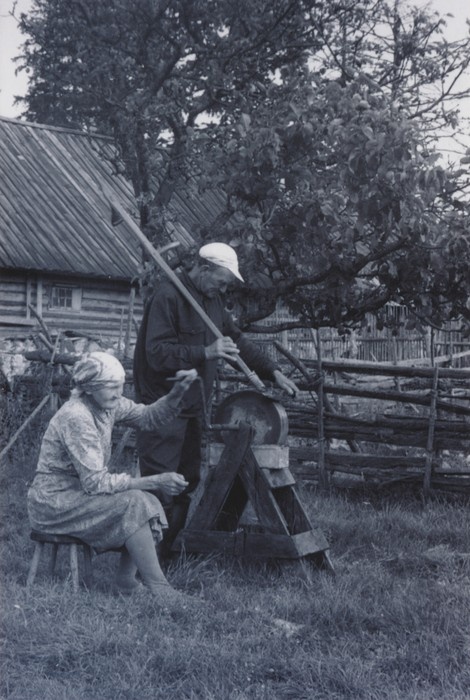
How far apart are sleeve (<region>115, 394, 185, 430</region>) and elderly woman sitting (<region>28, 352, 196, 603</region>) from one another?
0.15m

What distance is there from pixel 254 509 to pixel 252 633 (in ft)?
4.47

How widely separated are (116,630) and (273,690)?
85 centimetres

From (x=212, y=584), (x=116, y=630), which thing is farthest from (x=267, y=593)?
(x=116, y=630)

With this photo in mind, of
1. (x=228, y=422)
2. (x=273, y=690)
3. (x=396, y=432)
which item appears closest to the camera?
(x=273, y=690)

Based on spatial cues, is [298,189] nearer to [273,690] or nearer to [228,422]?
[228,422]

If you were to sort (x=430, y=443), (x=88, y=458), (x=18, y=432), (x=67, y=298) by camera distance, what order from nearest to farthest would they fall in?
1. (x=88, y=458)
2. (x=430, y=443)
3. (x=18, y=432)
4. (x=67, y=298)

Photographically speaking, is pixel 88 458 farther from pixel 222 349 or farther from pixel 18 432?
pixel 18 432


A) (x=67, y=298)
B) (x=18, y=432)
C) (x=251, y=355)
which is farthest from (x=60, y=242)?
(x=251, y=355)

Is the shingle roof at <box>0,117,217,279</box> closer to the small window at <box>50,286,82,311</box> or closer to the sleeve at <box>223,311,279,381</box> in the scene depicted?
the small window at <box>50,286,82,311</box>

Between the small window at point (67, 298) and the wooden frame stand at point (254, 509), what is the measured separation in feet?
39.4

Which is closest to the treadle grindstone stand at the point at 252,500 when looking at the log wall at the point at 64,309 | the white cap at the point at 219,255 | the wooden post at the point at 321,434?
the white cap at the point at 219,255

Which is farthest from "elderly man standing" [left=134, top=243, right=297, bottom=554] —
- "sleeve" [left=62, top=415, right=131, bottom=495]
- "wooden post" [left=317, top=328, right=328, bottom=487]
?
"wooden post" [left=317, top=328, right=328, bottom=487]

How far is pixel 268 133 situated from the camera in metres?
6.02

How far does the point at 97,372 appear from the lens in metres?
4.44
